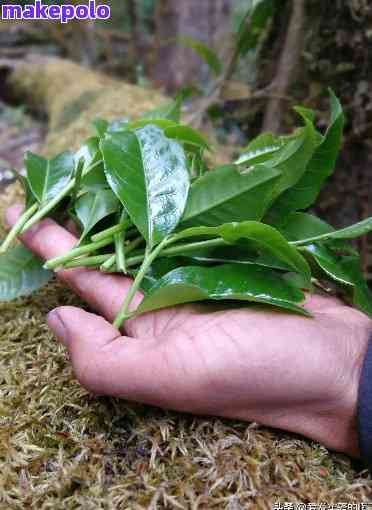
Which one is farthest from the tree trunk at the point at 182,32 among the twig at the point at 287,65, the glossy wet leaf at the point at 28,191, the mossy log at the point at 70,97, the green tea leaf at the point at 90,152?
the glossy wet leaf at the point at 28,191

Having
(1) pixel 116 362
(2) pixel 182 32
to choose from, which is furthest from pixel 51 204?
(2) pixel 182 32

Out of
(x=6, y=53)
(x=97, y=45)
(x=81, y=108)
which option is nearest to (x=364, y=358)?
(x=81, y=108)

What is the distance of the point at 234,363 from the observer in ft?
2.02

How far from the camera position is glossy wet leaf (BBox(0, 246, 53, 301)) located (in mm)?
871

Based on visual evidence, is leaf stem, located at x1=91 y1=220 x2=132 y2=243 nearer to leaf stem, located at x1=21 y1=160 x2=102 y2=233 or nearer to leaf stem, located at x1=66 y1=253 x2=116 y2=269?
leaf stem, located at x1=66 y1=253 x2=116 y2=269

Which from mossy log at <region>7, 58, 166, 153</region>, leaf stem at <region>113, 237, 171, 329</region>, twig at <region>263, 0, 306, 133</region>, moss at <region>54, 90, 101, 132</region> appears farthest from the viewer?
moss at <region>54, 90, 101, 132</region>

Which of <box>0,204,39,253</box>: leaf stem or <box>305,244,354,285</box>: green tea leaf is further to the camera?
<box>0,204,39,253</box>: leaf stem

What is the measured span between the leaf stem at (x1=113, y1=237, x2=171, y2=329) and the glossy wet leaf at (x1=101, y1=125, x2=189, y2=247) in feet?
0.04

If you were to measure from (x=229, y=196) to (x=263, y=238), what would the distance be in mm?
108

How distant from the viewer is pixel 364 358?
677 mm

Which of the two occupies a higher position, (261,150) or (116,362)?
(261,150)

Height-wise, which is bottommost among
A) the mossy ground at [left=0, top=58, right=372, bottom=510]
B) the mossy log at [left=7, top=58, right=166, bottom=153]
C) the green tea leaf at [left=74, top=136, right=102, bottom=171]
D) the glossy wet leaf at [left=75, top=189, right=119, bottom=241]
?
the mossy ground at [left=0, top=58, right=372, bottom=510]

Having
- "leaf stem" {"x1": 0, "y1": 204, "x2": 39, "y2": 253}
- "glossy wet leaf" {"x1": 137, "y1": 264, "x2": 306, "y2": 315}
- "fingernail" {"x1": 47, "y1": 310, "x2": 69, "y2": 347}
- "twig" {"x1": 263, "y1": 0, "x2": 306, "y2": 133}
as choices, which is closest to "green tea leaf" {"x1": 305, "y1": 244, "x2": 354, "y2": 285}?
"glossy wet leaf" {"x1": 137, "y1": 264, "x2": 306, "y2": 315}

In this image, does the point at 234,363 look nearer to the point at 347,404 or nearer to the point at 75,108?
the point at 347,404
